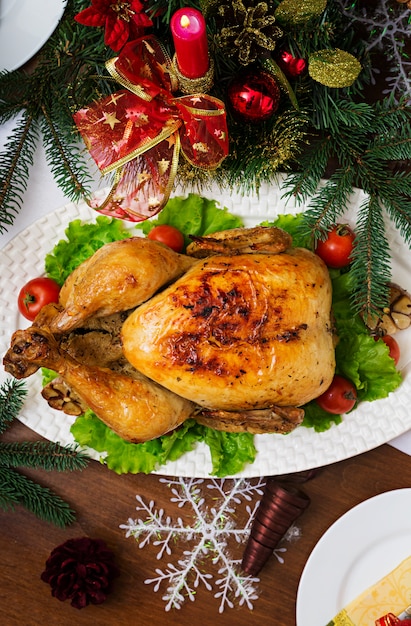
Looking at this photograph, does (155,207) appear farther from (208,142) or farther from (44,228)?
(44,228)

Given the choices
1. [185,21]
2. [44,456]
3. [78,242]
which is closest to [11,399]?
[44,456]

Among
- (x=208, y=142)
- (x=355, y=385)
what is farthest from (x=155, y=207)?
(x=355, y=385)

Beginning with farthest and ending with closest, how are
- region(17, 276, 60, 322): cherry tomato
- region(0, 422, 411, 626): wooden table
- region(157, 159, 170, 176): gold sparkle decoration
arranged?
region(0, 422, 411, 626): wooden table
region(17, 276, 60, 322): cherry tomato
region(157, 159, 170, 176): gold sparkle decoration

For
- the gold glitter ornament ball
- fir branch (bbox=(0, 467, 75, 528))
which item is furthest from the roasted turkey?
fir branch (bbox=(0, 467, 75, 528))

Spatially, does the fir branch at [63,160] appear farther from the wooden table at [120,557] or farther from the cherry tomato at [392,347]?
the cherry tomato at [392,347]

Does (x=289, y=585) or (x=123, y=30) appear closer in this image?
(x=123, y=30)

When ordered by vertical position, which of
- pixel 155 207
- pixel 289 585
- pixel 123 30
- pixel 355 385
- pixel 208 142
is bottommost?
pixel 289 585

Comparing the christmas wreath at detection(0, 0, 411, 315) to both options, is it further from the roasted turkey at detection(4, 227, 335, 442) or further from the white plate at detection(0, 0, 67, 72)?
the roasted turkey at detection(4, 227, 335, 442)
